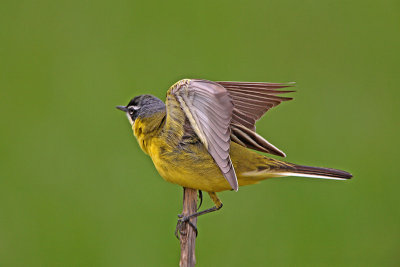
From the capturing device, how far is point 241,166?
19.1ft

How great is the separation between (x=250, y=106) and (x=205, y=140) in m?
0.69

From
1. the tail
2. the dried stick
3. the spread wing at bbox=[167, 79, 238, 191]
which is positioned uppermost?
the spread wing at bbox=[167, 79, 238, 191]

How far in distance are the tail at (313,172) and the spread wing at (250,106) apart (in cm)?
22

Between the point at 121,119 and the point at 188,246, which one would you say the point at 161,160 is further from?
the point at 121,119

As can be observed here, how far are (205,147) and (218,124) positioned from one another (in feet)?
1.58

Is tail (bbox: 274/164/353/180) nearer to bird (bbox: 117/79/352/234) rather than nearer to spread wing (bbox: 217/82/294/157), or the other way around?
bird (bbox: 117/79/352/234)

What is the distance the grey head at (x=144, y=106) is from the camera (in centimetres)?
591

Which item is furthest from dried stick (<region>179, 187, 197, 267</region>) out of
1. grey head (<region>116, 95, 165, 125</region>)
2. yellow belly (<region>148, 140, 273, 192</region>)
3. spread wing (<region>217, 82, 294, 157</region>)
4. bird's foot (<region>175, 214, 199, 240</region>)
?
grey head (<region>116, 95, 165, 125</region>)

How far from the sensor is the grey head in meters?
5.91

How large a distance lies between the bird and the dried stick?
73 mm

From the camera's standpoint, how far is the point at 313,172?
19.0ft

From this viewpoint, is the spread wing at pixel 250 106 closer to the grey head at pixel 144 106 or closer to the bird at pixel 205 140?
the bird at pixel 205 140

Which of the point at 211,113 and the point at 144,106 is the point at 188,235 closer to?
the point at 211,113

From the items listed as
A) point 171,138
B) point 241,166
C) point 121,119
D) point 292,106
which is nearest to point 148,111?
point 171,138
